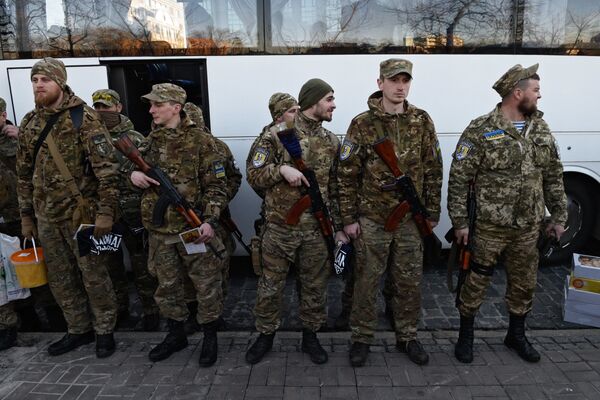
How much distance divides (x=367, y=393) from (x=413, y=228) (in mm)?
1200

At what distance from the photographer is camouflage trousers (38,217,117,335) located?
322 centimetres

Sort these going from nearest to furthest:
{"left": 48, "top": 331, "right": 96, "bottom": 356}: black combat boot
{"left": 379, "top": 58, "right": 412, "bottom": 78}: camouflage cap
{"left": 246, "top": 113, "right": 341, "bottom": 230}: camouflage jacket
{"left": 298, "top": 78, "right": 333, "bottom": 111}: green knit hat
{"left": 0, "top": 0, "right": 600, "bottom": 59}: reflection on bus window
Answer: {"left": 379, "top": 58, "right": 412, "bottom": 78}: camouflage cap → {"left": 298, "top": 78, "right": 333, "bottom": 111}: green knit hat → {"left": 246, "top": 113, "right": 341, "bottom": 230}: camouflage jacket → {"left": 48, "top": 331, "right": 96, "bottom": 356}: black combat boot → {"left": 0, "top": 0, "right": 600, "bottom": 59}: reflection on bus window

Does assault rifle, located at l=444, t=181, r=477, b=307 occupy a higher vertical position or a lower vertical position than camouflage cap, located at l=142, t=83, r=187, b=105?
lower

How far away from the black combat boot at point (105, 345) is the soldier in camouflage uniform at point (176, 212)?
Answer: 0.38 m

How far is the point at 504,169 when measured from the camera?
2898 millimetres

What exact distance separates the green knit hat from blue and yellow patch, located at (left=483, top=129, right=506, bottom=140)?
45.7 inches

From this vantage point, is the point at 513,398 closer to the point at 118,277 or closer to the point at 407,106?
the point at 407,106

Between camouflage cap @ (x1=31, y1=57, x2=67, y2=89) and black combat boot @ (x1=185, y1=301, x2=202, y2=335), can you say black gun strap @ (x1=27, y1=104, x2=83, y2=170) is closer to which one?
camouflage cap @ (x1=31, y1=57, x2=67, y2=89)

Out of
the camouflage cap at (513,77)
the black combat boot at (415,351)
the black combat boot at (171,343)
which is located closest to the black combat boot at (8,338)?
the black combat boot at (171,343)

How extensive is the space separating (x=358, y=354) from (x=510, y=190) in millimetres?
1642

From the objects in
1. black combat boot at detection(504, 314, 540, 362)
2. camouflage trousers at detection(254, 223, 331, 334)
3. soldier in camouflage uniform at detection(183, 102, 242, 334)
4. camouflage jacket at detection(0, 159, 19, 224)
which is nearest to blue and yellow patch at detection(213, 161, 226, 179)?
soldier in camouflage uniform at detection(183, 102, 242, 334)

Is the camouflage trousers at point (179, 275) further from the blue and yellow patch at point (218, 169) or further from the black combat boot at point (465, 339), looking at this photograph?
the black combat boot at point (465, 339)

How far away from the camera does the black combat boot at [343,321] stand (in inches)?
144

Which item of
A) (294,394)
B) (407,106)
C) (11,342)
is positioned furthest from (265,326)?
(11,342)
